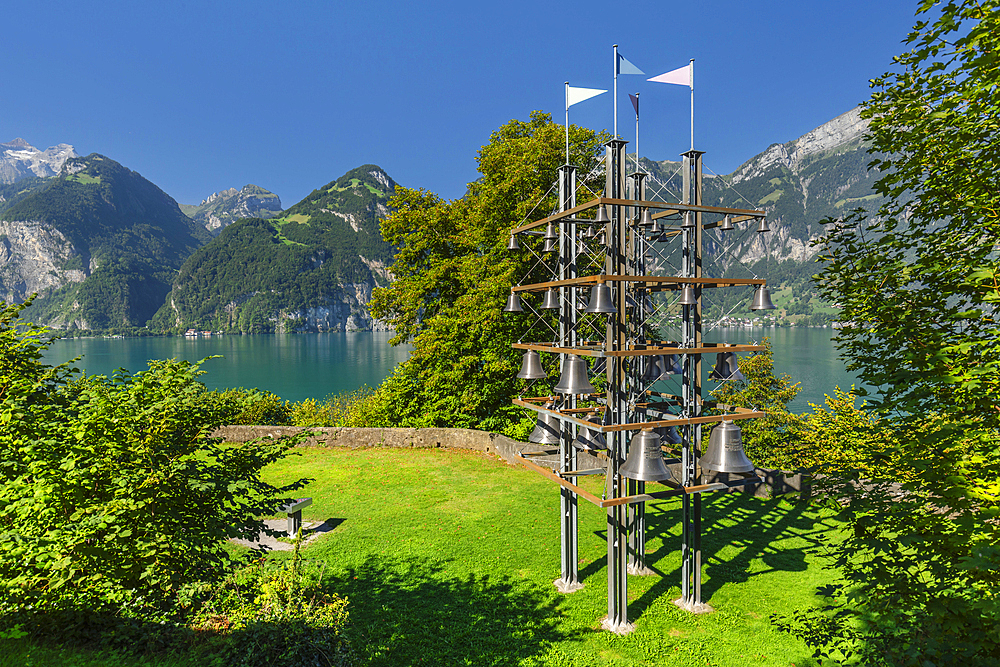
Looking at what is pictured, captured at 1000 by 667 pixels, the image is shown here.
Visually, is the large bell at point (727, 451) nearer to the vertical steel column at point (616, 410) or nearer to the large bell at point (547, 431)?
the vertical steel column at point (616, 410)

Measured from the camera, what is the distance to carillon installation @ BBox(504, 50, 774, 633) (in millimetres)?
5582

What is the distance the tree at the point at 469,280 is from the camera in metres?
15.3

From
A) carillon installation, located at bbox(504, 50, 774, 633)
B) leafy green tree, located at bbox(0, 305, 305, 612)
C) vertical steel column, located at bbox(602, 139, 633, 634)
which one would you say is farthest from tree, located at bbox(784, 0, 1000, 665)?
leafy green tree, located at bbox(0, 305, 305, 612)

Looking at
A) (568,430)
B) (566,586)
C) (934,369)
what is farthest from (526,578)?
(934,369)

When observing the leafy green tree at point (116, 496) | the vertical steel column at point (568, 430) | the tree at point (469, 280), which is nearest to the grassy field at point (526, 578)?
the vertical steel column at point (568, 430)

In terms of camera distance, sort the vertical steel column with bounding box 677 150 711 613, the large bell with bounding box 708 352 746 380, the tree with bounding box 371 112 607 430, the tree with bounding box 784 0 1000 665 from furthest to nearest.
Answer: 1. the tree with bounding box 371 112 607 430
2. the large bell with bounding box 708 352 746 380
3. the vertical steel column with bounding box 677 150 711 613
4. the tree with bounding box 784 0 1000 665

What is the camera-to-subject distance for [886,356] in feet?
14.4

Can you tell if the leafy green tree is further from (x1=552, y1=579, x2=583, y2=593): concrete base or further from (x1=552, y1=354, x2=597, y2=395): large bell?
(x1=552, y1=579, x2=583, y2=593): concrete base

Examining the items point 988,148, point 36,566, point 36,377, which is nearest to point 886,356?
point 988,148

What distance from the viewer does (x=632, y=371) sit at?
22.6 feet

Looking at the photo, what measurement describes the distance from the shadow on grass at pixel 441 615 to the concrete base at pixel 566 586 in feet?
0.69

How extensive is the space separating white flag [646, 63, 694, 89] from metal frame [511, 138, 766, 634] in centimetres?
88

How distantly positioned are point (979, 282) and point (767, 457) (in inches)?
498

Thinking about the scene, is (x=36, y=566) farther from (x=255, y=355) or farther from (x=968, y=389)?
(x=255, y=355)
